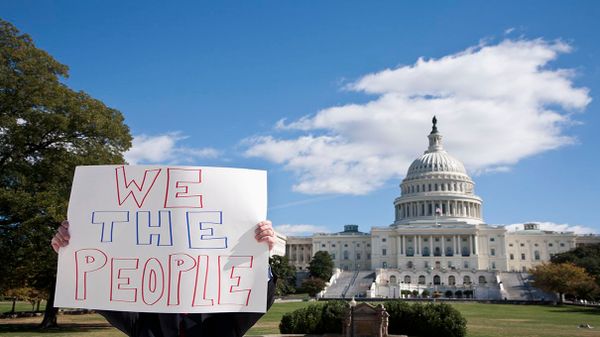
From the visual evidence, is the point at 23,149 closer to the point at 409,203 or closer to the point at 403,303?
the point at 403,303

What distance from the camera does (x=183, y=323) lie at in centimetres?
585

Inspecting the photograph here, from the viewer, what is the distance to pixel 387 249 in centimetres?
13800

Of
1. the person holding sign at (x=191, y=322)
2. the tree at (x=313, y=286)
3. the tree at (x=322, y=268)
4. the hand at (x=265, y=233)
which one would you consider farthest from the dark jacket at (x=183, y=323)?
the tree at (x=322, y=268)

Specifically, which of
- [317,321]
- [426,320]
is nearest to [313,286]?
[317,321]

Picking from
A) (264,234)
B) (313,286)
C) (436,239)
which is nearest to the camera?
(264,234)

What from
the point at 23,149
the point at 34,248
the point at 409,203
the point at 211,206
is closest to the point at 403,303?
the point at 34,248

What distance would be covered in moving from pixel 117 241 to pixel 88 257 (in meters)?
→ 0.36

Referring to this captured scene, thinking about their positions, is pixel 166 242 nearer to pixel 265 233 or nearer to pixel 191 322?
pixel 191 322

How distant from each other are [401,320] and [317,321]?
3.65 m

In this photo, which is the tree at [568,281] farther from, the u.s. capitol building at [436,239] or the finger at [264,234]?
the finger at [264,234]

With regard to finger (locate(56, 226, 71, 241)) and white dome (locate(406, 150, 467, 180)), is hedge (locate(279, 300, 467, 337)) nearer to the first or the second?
finger (locate(56, 226, 71, 241))

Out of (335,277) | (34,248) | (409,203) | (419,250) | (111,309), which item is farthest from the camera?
(409,203)

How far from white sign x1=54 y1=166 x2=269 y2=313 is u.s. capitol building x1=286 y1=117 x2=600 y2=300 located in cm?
11538

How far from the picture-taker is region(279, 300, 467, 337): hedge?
24.4 m
